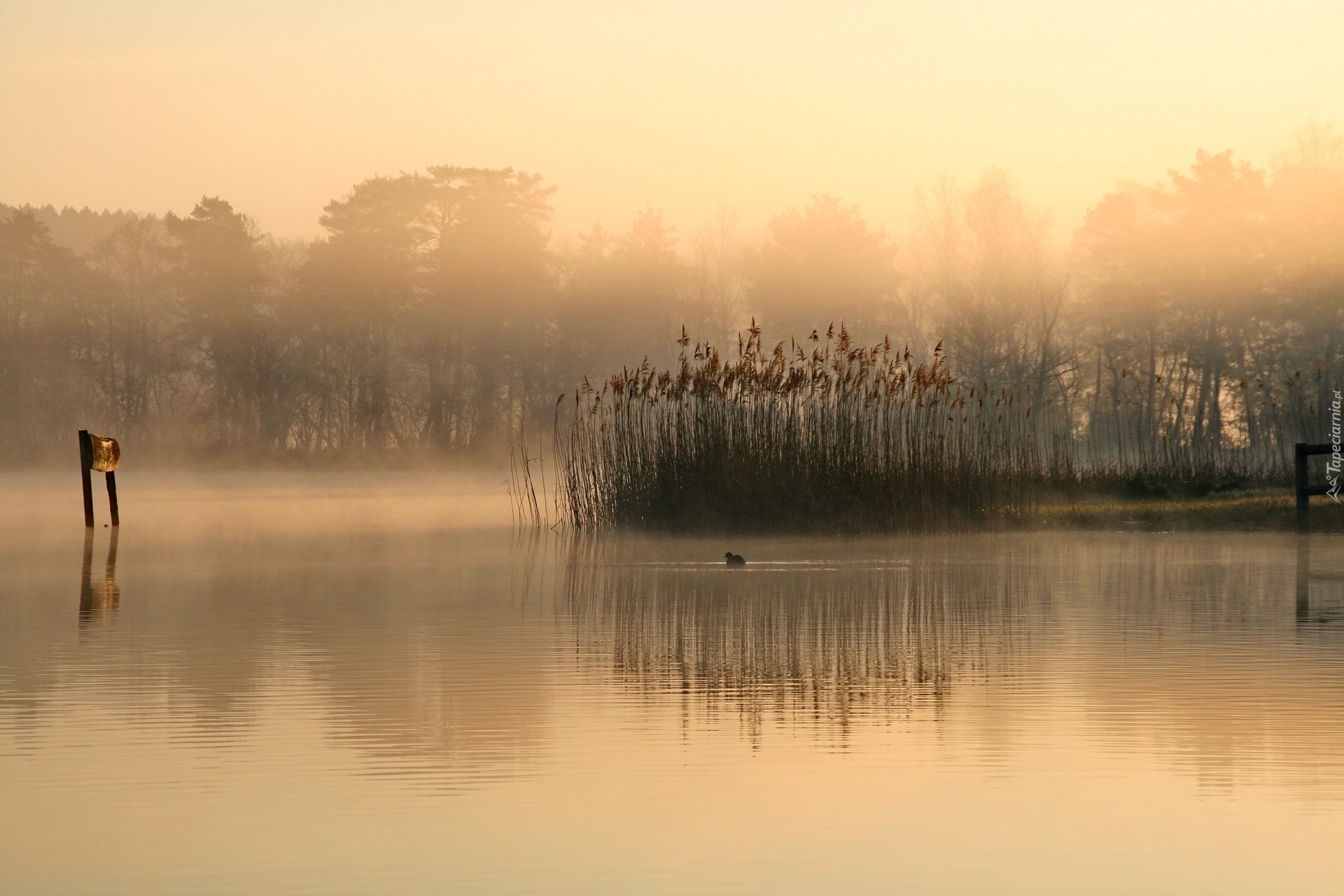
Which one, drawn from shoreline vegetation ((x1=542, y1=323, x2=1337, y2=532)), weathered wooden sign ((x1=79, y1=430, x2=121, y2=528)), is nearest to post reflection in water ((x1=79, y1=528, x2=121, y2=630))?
shoreline vegetation ((x1=542, y1=323, x2=1337, y2=532))

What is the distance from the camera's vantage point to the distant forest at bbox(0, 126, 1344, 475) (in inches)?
1800

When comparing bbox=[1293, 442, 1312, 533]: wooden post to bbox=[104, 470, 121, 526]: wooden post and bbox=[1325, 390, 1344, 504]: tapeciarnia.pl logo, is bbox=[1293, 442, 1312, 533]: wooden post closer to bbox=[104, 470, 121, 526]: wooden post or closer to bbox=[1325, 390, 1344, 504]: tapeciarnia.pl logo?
bbox=[1325, 390, 1344, 504]: tapeciarnia.pl logo

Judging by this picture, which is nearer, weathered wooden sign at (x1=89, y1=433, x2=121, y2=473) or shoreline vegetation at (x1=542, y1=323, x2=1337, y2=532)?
shoreline vegetation at (x1=542, y1=323, x2=1337, y2=532)

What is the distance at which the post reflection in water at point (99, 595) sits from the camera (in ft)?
29.4

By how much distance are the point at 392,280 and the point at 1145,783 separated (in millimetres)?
47367

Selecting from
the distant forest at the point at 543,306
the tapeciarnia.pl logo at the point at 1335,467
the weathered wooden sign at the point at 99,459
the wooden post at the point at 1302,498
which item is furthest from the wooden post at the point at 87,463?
the distant forest at the point at 543,306

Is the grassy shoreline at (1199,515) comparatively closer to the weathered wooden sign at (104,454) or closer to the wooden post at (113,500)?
the wooden post at (113,500)

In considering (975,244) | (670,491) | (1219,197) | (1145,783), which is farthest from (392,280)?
(1145,783)

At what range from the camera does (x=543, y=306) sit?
5212cm

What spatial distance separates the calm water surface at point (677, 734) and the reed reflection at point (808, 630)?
4 cm

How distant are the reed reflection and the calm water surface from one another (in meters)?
0.04

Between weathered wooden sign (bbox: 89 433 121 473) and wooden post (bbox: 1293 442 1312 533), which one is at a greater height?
weathered wooden sign (bbox: 89 433 121 473)

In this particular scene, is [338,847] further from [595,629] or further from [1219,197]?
[1219,197]

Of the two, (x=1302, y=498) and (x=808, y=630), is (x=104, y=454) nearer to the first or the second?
(x=1302, y=498)
